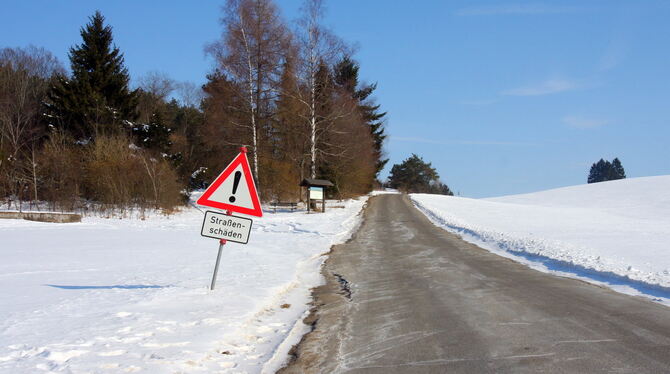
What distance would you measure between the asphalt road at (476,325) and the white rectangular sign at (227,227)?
1.62m

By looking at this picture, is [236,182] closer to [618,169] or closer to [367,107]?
[367,107]

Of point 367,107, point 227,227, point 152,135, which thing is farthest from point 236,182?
point 367,107

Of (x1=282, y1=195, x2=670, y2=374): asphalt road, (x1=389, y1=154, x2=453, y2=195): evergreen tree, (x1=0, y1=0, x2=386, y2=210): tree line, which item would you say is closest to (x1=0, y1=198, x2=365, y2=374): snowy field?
(x1=282, y1=195, x2=670, y2=374): asphalt road

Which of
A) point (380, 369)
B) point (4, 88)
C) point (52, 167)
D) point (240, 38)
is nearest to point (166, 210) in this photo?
point (52, 167)

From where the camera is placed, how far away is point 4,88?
36688 mm

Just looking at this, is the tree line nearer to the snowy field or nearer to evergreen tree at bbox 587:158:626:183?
the snowy field

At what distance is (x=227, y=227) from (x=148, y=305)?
1.55m

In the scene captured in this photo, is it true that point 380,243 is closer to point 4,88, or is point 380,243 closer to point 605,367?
point 605,367

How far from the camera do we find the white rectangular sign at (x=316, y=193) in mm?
29922

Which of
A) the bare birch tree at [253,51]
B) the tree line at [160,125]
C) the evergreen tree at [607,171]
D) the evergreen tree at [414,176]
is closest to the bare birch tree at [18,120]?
the tree line at [160,125]

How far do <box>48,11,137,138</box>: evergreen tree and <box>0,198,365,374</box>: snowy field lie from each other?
16.7m

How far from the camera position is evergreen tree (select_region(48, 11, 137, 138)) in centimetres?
3042

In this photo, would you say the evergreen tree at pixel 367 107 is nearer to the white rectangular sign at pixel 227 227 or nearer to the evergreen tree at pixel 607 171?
the white rectangular sign at pixel 227 227

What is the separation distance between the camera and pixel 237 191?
24.3 feet
